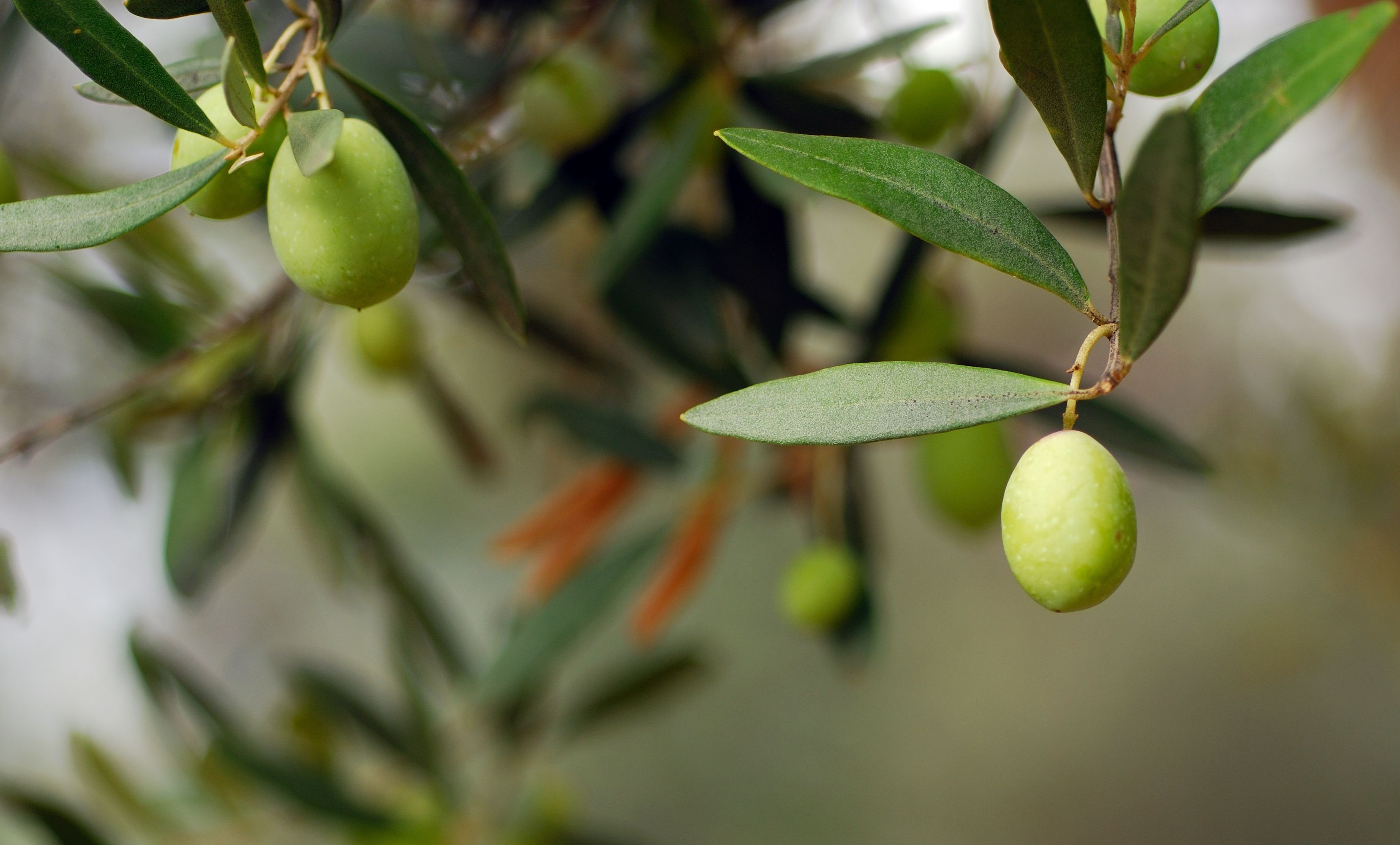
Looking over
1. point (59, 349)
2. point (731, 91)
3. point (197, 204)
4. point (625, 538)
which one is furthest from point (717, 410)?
point (59, 349)

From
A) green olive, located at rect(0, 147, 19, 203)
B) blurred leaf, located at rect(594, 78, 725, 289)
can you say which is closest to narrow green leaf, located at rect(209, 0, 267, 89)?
green olive, located at rect(0, 147, 19, 203)

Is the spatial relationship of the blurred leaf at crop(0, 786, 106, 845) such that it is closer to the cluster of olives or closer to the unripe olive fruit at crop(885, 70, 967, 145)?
the cluster of olives

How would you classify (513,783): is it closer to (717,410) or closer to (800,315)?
(800,315)

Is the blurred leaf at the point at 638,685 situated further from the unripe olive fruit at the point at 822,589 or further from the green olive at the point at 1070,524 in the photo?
the green olive at the point at 1070,524

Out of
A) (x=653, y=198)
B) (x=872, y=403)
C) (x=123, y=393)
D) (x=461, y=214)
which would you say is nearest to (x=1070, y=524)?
(x=872, y=403)

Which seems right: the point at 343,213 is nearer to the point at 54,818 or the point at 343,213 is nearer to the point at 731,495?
the point at 731,495

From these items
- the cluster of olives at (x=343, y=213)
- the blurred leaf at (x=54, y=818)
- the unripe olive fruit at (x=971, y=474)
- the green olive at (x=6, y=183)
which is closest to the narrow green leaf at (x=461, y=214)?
the cluster of olives at (x=343, y=213)
